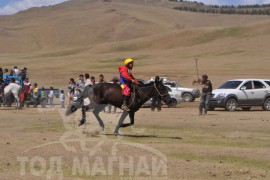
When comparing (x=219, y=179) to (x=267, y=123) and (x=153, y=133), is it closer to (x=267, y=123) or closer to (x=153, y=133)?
(x=153, y=133)

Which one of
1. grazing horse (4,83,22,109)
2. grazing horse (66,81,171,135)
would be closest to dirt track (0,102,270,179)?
grazing horse (66,81,171,135)

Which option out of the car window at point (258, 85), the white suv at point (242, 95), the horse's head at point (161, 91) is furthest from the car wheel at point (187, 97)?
the horse's head at point (161, 91)

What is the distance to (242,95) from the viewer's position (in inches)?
1172

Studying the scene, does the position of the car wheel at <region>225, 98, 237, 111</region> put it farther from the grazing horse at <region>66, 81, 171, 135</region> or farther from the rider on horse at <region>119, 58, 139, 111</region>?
the rider on horse at <region>119, 58, 139, 111</region>

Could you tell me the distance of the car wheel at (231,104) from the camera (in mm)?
29594

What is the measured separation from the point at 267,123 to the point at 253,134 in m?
4.22

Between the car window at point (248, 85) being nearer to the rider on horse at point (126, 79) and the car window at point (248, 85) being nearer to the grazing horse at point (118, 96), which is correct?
the grazing horse at point (118, 96)

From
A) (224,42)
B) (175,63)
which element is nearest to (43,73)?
(175,63)

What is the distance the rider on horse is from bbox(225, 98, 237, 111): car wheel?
46.0ft

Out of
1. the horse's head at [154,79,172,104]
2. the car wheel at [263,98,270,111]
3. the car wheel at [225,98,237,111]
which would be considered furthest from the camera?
the car wheel at [263,98,270,111]

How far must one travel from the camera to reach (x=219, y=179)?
10.1 m

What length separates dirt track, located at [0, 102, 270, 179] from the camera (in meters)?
10.4

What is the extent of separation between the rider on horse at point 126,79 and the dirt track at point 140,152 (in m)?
1.04

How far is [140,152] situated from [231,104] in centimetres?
1778
